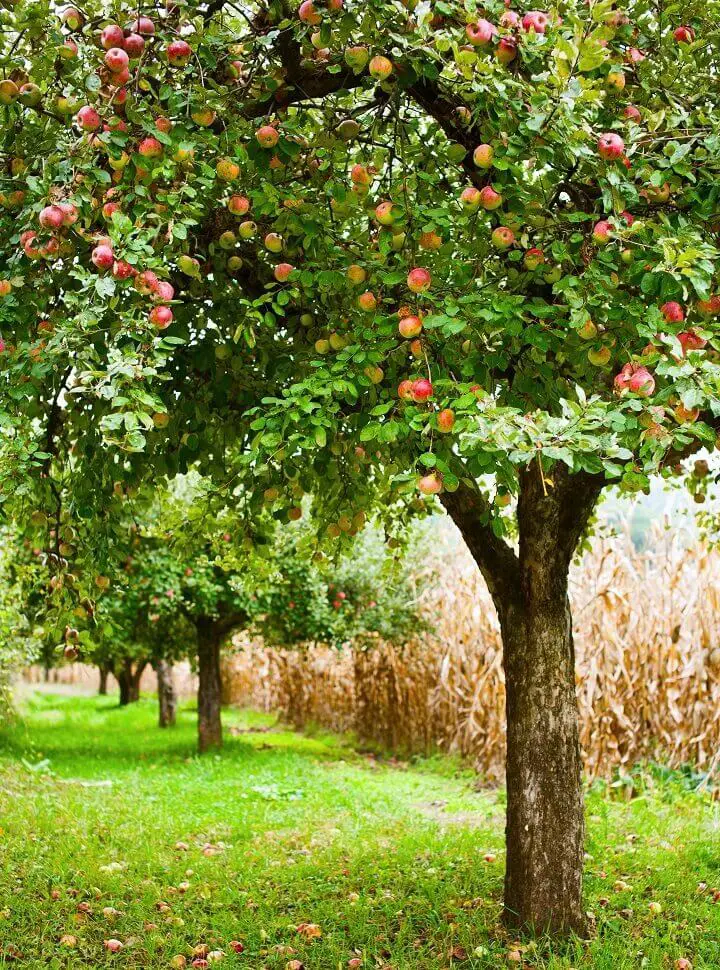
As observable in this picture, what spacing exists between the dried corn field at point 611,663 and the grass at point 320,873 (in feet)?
1.85

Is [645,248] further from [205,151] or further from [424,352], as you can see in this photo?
[205,151]

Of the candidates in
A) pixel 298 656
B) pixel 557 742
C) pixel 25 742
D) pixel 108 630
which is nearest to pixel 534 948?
pixel 557 742

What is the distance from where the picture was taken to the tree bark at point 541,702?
473 cm

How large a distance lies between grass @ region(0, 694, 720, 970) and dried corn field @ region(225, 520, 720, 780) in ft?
1.85

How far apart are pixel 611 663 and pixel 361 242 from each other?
6.45 m

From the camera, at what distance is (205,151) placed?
3.81m

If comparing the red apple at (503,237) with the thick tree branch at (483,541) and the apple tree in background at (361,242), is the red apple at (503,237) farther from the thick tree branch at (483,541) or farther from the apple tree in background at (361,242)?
the thick tree branch at (483,541)

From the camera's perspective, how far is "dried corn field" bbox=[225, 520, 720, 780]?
874 centimetres

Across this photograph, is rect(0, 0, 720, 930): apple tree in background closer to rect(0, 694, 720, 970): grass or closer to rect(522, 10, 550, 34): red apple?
rect(522, 10, 550, 34): red apple

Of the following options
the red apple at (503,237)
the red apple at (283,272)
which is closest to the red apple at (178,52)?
the red apple at (283,272)

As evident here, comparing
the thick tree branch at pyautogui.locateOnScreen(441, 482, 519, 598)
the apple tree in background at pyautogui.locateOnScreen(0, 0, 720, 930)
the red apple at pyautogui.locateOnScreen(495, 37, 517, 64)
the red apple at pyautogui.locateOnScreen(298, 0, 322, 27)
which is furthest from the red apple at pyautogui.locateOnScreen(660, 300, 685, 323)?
the thick tree branch at pyautogui.locateOnScreen(441, 482, 519, 598)

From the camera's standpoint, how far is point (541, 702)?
4836 mm

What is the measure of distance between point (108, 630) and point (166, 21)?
9.13 feet

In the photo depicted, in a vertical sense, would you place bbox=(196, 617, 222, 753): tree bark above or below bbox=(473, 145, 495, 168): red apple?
below
